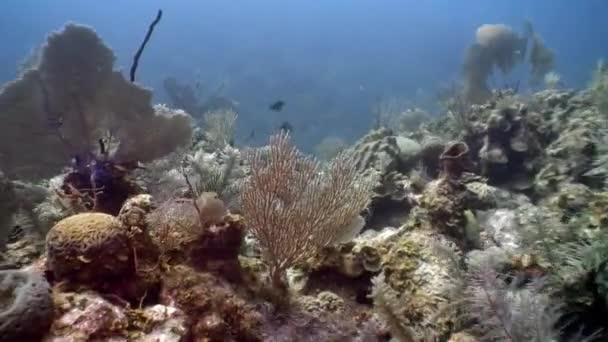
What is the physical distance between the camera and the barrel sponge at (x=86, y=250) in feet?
9.99

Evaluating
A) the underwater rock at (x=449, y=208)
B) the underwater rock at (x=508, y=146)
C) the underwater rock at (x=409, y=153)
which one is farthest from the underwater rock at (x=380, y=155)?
the underwater rock at (x=449, y=208)

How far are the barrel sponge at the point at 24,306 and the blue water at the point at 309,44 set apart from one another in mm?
14833

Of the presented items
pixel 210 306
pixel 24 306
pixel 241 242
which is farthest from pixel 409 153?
pixel 24 306

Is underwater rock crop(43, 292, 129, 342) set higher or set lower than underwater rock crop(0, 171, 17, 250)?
lower

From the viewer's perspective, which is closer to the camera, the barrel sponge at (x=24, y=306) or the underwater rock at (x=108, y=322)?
the barrel sponge at (x=24, y=306)

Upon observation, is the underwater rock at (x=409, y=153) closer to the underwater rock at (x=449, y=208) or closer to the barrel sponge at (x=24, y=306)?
the underwater rock at (x=449, y=208)

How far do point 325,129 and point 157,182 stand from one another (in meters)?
31.6

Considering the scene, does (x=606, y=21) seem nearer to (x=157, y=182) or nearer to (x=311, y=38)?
(x=311, y=38)

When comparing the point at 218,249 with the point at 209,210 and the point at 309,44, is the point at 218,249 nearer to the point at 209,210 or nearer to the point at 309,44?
the point at 209,210

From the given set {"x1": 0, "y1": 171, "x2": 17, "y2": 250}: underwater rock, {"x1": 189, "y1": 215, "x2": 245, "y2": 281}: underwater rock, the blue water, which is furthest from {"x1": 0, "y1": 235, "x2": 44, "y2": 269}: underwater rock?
the blue water

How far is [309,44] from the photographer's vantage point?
82062 mm

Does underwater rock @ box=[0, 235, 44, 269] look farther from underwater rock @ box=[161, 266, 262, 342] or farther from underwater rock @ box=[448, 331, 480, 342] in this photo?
underwater rock @ box=[448, 331, 480, 342]

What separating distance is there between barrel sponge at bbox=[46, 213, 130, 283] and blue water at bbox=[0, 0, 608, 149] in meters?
14.4

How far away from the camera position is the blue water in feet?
138
